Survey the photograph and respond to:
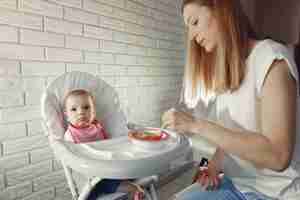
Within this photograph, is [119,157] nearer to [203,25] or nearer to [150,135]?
[150,135]

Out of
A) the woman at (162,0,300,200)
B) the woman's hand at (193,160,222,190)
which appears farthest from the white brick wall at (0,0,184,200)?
the woman's hand at (193,160,222,190)

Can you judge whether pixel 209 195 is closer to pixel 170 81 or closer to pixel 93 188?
pixel 93 188

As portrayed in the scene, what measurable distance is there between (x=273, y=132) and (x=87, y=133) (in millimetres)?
589

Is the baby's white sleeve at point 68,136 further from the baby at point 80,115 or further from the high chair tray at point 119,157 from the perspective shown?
the high chair tray at point 119,157

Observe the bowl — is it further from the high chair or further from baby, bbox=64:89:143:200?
baby, bbox=64:89:143:200

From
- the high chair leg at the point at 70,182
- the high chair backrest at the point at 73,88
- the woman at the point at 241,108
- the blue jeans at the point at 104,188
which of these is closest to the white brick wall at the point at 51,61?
the high chair backrest at the point at 73,88

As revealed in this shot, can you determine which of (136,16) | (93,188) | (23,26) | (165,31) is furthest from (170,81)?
(93,188)

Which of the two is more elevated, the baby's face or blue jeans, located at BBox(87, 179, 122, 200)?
the baby's face

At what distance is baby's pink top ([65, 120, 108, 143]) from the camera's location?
0.93 meters

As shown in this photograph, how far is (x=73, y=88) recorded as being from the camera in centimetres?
98

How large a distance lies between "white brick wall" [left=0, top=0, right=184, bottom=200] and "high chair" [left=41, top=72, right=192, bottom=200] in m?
0.14

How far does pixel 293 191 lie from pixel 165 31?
1235 mm

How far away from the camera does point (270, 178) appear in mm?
769

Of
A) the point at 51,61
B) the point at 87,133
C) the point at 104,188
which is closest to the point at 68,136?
the point at 87,133
